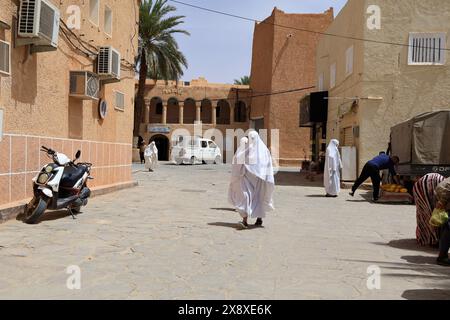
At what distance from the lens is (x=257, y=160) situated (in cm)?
791

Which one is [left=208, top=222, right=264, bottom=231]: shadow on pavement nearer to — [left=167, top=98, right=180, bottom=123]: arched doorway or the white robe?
the white robe

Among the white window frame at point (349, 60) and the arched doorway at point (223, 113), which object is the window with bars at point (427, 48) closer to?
the white window frame at point (349, 60)

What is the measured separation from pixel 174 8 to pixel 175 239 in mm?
29477

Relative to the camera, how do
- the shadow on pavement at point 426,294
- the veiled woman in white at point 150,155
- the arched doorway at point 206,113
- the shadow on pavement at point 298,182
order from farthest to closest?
the arched doorway at point 206,113
the veiled woman in white at point 150,155
the shadow on pavement at point 298,182
the shadow on pavement at point 426,294

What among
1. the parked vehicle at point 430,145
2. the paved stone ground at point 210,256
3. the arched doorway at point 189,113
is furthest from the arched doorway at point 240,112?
the paved stone ground at point 210,256

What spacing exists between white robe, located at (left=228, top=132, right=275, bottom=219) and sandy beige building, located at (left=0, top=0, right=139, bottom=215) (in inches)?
133

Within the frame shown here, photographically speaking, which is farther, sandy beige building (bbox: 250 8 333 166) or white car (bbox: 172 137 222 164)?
sandy beige building (bbox: 250 8 333 166)

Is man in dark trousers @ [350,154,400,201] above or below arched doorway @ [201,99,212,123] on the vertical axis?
below

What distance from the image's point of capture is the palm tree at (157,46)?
3272cm

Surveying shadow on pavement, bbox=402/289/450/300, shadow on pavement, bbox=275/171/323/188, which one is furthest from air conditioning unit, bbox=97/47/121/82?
shadow on pavement, bbox=275/171/323/188

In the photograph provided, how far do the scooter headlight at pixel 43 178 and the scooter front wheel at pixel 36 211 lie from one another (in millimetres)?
264

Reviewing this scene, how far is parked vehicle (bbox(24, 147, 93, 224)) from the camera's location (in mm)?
7578

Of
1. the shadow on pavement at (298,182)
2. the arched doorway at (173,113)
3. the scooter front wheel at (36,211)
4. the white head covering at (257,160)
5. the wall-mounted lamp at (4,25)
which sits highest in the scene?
the arched doorway at (173,113)

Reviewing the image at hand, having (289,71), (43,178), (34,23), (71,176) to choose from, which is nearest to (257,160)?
(71,176)
